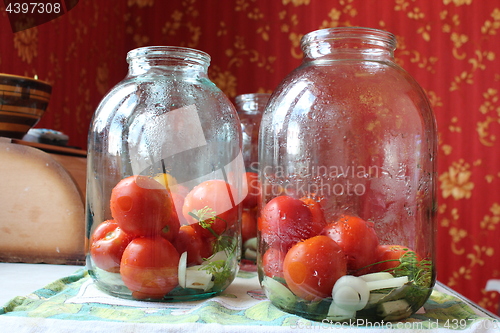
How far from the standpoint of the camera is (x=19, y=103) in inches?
38.0

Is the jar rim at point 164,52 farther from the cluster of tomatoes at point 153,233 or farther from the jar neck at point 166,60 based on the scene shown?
the cluster of tomatoes at point 153,233

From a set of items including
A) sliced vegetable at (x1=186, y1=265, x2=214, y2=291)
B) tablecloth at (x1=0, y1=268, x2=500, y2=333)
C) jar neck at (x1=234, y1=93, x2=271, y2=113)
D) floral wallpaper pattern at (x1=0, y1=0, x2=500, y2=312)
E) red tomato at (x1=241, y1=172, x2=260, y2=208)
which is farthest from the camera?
floral wallpaper pattern at (x1=0, y1=0, x2=500, y2=312)

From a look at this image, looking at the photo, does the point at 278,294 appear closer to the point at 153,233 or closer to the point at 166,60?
the point at 153,233

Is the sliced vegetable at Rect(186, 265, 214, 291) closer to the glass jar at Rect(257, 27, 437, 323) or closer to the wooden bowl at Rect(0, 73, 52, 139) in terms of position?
the glass jar at Rect(257, 27, 437, 323)

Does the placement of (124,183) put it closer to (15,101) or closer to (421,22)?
(15,101)

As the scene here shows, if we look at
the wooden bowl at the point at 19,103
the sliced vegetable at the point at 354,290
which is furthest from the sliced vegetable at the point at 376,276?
the wooden bowl at the point at 19,103

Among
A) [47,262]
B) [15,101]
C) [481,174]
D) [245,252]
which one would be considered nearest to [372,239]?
[245,252]

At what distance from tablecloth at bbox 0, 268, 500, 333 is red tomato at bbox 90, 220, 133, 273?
0.15 feet

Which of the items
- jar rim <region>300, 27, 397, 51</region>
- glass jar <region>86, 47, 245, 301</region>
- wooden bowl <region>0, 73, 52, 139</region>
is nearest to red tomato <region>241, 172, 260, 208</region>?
glass jar <region>86, 47, 245, 301</region>

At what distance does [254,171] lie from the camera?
88cm

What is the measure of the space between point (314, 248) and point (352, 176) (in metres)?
0.12

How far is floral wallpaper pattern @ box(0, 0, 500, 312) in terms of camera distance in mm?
2213

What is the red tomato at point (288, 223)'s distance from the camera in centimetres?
56

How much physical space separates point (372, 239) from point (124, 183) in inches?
12.4
